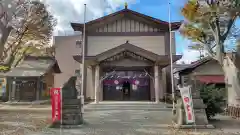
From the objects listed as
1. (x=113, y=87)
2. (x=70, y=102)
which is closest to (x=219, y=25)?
(x=113, y=87)

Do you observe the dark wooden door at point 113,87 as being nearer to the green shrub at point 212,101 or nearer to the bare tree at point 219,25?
the bare tree at point 219,25

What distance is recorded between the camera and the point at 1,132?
29.3 feet

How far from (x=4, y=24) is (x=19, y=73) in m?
11.1

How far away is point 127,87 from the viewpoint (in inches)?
789

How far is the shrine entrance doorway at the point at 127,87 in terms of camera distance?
19.7m

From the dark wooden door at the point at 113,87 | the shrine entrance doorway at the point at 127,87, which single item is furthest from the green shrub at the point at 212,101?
the dark wooden door at the point at 113,87

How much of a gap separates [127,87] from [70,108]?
1024cm

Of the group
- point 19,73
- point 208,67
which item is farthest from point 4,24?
point 208,67

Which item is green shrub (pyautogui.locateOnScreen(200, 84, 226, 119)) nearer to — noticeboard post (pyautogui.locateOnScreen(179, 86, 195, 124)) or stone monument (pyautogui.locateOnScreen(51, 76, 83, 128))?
noticeboard post (pyautogui.locateOnScreen(179, 86, 195, 124))

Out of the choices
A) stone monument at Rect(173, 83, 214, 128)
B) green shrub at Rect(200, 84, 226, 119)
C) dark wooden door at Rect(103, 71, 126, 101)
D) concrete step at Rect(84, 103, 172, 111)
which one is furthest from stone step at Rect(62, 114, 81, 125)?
dark wooden door at Rect(103, 71, 126, 101)

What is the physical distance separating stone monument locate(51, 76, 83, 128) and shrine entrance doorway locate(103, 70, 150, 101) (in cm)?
924

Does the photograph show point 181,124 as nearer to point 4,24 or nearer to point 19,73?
point 4,24

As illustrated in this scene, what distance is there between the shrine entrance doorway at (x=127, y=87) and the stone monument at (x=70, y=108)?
9.24 metres

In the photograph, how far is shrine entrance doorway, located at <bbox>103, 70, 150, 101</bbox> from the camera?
64.7 feet
